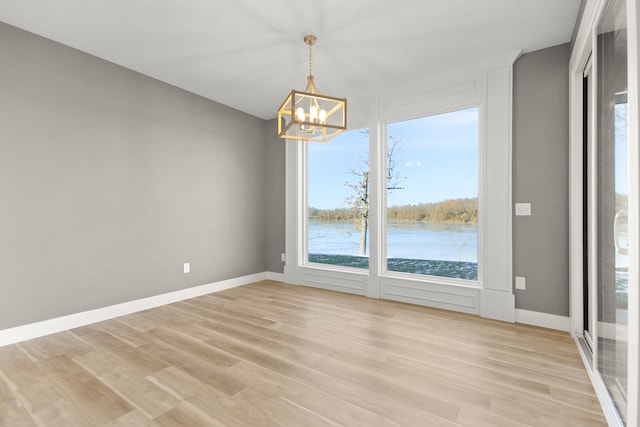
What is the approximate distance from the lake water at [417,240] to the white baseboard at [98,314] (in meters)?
1.72

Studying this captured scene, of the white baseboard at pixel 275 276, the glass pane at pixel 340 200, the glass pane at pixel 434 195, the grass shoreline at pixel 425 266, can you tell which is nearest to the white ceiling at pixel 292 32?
the glass pane at pixel 434 195

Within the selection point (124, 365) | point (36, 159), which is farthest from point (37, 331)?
point (36, 159)

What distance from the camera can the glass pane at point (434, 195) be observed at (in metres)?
3.62

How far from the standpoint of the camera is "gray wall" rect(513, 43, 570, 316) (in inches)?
116

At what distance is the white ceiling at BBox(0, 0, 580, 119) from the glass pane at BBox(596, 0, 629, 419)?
3.02ft

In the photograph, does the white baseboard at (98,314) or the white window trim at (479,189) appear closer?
the white baseboard at (98,314)

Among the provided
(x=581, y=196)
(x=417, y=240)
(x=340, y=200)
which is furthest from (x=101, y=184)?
(x=581, y=196)

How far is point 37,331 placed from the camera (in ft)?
9.10

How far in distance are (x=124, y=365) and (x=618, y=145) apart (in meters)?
3.46

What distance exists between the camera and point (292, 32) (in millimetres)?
2801

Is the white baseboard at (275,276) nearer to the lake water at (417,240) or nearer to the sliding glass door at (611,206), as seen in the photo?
the lake water at (417,240)

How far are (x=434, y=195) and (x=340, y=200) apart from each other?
1435 millimetres

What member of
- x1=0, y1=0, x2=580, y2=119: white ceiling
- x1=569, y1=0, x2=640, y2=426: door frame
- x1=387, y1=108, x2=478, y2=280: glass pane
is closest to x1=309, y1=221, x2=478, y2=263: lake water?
x1=387, y1=108, x2=478, y2=280: glass pane

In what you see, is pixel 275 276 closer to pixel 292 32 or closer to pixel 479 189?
pixel 479 189
